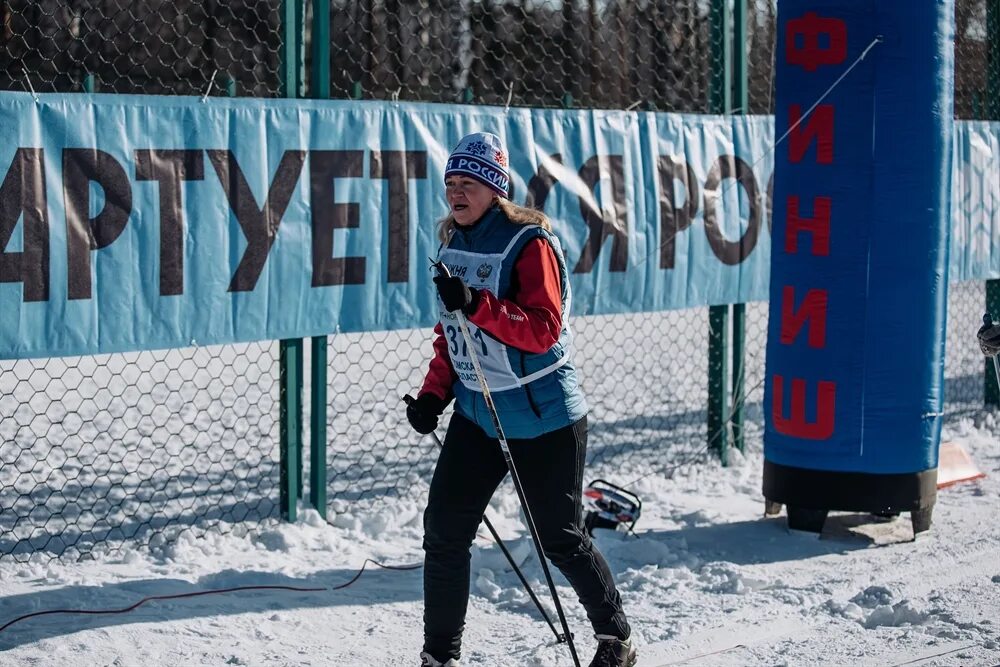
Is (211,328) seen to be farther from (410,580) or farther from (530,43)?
(530,43)

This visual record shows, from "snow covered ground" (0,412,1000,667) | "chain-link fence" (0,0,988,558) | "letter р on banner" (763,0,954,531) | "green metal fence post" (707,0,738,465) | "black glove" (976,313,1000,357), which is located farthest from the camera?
"green metal fence post" (707,0,738,465)

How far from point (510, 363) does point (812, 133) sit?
2.68 metres

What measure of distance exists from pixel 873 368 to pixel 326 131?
9.17 feet

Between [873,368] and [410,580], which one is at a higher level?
[873,368]

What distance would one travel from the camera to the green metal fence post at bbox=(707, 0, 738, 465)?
7668mm

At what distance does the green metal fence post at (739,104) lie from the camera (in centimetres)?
769

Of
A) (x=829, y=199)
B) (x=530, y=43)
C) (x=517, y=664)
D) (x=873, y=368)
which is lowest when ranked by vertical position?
(x=517, y=664)

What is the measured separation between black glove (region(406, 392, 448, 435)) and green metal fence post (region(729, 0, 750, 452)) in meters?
3.77

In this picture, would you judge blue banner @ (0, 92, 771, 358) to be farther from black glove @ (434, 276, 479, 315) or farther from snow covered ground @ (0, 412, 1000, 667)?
black glove @ (434, 276, 479, 315)

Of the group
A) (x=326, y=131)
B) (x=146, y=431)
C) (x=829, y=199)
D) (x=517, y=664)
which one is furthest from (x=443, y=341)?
(x=146, y=431)

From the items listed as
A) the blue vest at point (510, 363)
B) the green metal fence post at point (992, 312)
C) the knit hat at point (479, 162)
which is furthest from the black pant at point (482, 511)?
the green metal fence post at point (992, 312)

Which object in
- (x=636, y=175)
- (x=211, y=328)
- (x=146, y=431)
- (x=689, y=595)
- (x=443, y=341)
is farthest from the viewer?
(x=146, y=431)

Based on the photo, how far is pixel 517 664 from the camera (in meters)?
4.41

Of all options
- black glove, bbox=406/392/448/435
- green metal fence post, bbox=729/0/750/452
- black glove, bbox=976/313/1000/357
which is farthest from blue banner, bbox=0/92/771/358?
black glove, bbox=976/313/1000/357
